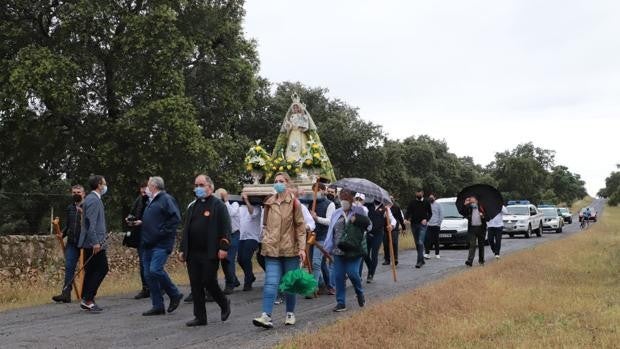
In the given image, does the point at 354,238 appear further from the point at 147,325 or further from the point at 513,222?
the point at 513,222

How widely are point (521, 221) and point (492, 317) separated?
24960mm

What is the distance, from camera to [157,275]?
8.74 metres

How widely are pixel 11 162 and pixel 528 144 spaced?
89.1m

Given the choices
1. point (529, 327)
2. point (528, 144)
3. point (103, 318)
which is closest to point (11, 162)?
point (103, 318)

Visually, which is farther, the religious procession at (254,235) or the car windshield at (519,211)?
the car windshield at (519,211)

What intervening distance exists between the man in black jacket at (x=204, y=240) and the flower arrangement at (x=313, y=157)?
18.9 feet

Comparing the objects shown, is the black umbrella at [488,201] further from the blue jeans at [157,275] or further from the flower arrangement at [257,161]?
the blue jeans at [157,275]

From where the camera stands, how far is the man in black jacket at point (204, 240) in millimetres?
7934

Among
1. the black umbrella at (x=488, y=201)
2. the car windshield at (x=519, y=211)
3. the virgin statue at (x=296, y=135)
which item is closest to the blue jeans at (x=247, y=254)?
the virgin statue at (x=296, y=135)

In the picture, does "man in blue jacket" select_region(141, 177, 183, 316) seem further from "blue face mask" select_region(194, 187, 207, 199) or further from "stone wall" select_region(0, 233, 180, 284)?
"stone wall" select_region(0, 233, 180, 284)

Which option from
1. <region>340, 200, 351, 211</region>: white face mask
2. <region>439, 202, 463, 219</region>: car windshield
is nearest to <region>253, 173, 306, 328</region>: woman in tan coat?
<region>340, 200, 351, 211</region>: white face mask

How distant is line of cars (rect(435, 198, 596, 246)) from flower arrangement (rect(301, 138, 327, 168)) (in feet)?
30.7

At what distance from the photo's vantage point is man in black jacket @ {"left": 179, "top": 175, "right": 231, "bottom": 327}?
7934 mm

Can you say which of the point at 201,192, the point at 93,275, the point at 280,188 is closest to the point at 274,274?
the point at 280,188
